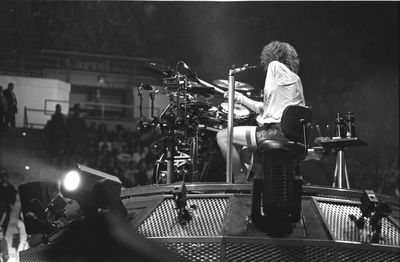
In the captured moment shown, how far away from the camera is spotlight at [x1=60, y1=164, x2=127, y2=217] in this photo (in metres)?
2.32

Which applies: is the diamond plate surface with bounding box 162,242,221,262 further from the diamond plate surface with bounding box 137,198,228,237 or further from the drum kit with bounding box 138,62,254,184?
the drum kit with bounding box 138,62,254,184

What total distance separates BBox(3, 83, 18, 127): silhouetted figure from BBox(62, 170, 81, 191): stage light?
560 cm

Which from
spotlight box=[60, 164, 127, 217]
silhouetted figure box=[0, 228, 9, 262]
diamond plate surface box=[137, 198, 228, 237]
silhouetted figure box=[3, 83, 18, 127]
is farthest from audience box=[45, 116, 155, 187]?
spotlight box=[60, 164, 127, 217]

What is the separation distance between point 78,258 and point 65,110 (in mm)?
9398

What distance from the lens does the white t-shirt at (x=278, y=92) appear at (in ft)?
13.0

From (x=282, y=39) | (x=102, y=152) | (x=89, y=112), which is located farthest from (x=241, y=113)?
(x=89, y=112)

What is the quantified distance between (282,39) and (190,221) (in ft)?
27.3

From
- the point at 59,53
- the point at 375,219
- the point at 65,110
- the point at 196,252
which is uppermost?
the point at 59,53

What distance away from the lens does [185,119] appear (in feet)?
14.5

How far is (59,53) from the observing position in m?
10.3

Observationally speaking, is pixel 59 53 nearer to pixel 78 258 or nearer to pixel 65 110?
pixel 65 110

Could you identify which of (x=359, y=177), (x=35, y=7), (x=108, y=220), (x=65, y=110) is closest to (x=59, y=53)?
(x=65, y=110)

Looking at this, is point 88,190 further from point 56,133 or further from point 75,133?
point 75,133

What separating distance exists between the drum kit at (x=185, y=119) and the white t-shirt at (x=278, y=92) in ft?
2.24
